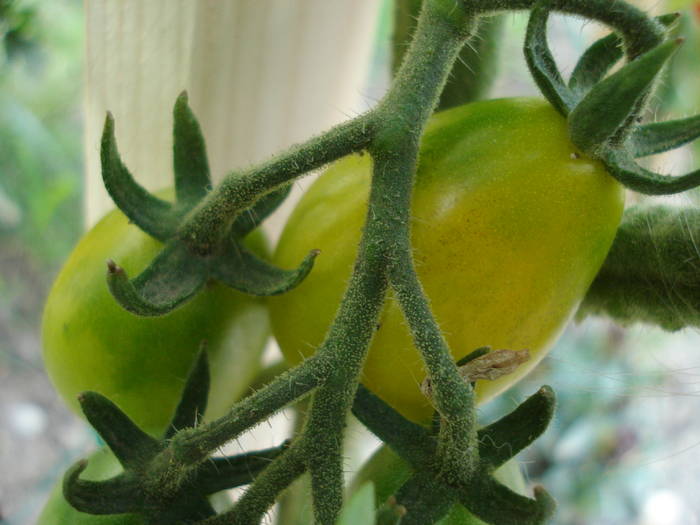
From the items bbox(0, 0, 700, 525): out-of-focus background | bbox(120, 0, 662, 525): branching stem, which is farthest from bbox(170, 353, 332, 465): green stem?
bbox(0, 0, 700, 525): out-of-focus background

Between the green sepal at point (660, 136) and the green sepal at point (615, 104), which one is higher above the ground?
the green sepal at point (615, 104)

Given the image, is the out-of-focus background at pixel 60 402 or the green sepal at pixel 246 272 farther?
the out-of-focus background at pixel 60 402

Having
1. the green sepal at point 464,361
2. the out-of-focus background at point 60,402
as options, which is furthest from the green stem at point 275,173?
the out-of-focus background at point 60,402

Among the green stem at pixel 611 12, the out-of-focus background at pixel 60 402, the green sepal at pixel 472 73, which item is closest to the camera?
the green stem at pixel 611 12

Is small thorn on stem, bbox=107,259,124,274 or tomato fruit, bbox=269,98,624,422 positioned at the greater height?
small thorn on stem, bbox=107,259,124,274

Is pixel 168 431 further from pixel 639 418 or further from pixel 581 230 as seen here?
pixel 639 418

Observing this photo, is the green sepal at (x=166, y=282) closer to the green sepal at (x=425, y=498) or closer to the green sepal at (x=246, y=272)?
the green sepal at (x=246, y=272)

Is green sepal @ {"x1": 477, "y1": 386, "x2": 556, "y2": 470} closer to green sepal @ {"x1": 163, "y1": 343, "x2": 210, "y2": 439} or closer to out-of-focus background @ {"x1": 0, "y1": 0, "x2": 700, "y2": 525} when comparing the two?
green sepal @ {"x1": 163, "y1": 343, "x2": 210, "y2": 439}
